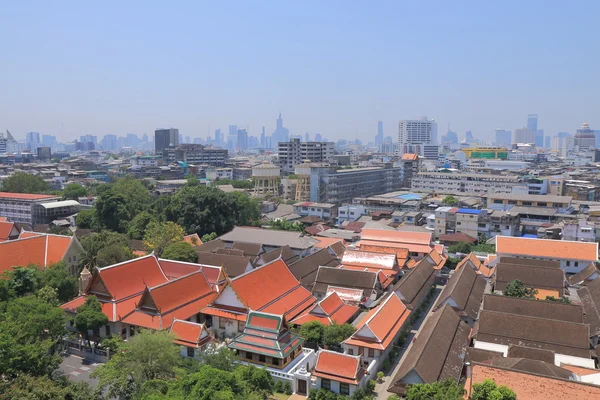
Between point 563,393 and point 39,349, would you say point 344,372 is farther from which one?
point 39,349

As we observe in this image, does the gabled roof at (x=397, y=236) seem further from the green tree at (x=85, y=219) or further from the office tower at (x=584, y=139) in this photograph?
the office tower at (x=584, y=139)

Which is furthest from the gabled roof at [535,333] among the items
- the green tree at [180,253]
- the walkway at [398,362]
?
the green tree at [180,253]

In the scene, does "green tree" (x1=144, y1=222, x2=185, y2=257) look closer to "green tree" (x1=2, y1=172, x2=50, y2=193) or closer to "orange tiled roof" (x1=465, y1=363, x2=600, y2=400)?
"orange tiled roof" (x1=465, y1=363, x2=600, y2=400)

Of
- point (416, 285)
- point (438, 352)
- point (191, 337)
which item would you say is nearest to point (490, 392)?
point (438, 352)

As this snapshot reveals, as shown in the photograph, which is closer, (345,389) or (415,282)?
(345,389)

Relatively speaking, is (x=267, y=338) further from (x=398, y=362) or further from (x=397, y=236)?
(x=397, y=236)

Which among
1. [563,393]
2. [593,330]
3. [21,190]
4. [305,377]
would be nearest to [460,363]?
[563,393]
